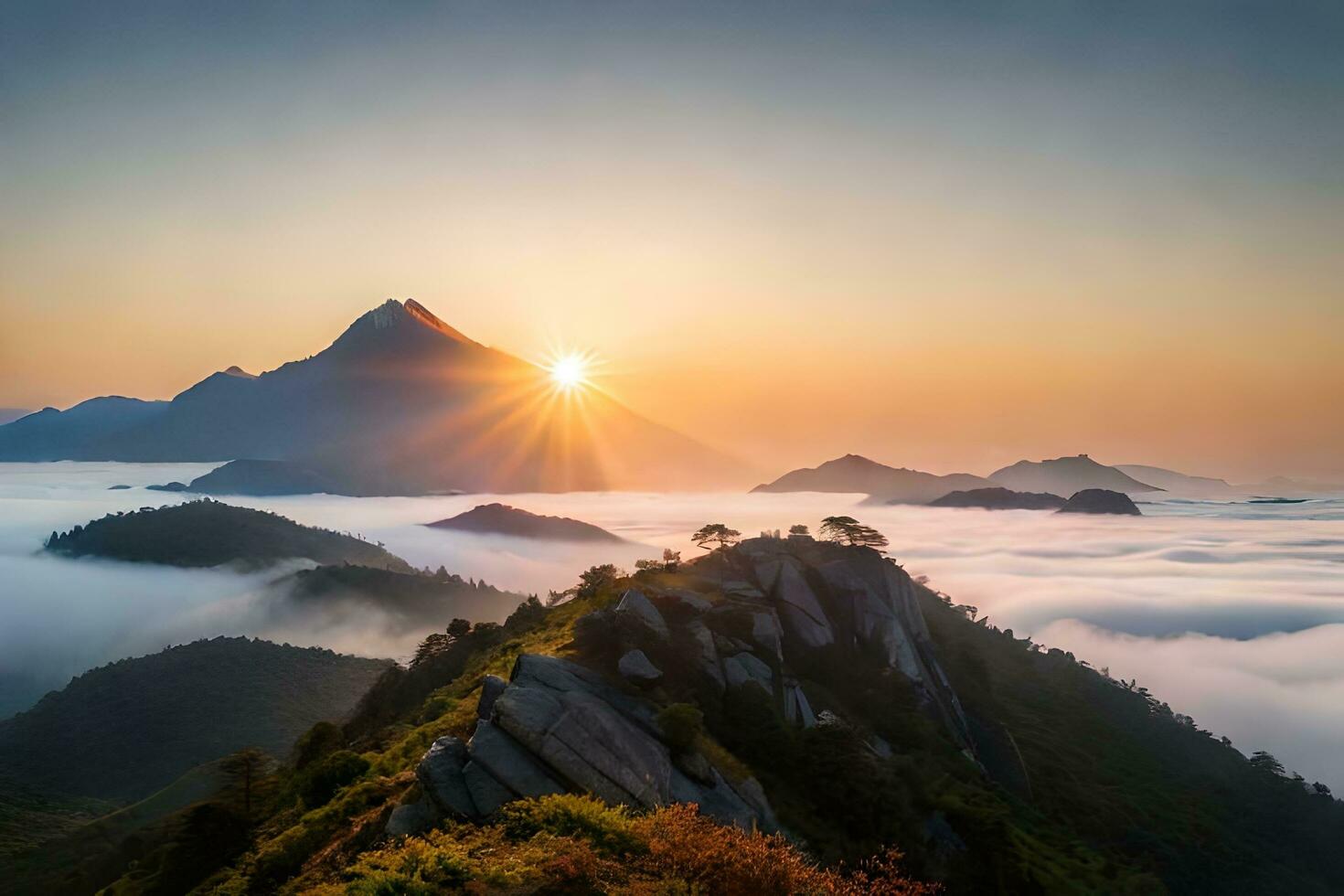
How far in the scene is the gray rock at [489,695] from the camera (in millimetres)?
25734

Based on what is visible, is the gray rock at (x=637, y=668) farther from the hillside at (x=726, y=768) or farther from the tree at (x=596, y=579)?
the tree at (x=596, y=579)

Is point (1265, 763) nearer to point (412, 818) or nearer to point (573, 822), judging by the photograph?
point (573, 822)

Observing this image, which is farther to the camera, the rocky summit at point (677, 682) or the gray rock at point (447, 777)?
the rocky summit at point (677, 682)

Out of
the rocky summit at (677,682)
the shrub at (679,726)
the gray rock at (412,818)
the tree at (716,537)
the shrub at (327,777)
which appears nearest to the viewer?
the gray rock at (412,818)

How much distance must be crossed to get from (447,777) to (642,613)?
1968 cm

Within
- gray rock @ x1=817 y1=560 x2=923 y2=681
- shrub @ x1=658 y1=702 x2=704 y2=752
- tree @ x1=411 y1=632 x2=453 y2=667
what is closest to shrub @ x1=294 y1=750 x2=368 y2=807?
shrub @ x1=658 y1=702 x2=704 y2=752

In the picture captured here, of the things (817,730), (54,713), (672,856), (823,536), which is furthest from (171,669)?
(672,856)

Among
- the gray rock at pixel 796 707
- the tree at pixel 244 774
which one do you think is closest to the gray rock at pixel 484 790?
the tree at pixel 244 774

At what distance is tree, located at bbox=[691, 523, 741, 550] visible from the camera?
64.0m

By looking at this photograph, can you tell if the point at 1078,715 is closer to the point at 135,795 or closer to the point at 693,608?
the point at 693,608

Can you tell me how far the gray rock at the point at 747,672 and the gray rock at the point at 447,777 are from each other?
20.5 meters

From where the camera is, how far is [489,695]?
2658 centimetres

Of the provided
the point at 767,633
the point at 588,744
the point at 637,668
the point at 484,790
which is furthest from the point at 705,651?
the point at 484,790

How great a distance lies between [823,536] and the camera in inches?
3063
